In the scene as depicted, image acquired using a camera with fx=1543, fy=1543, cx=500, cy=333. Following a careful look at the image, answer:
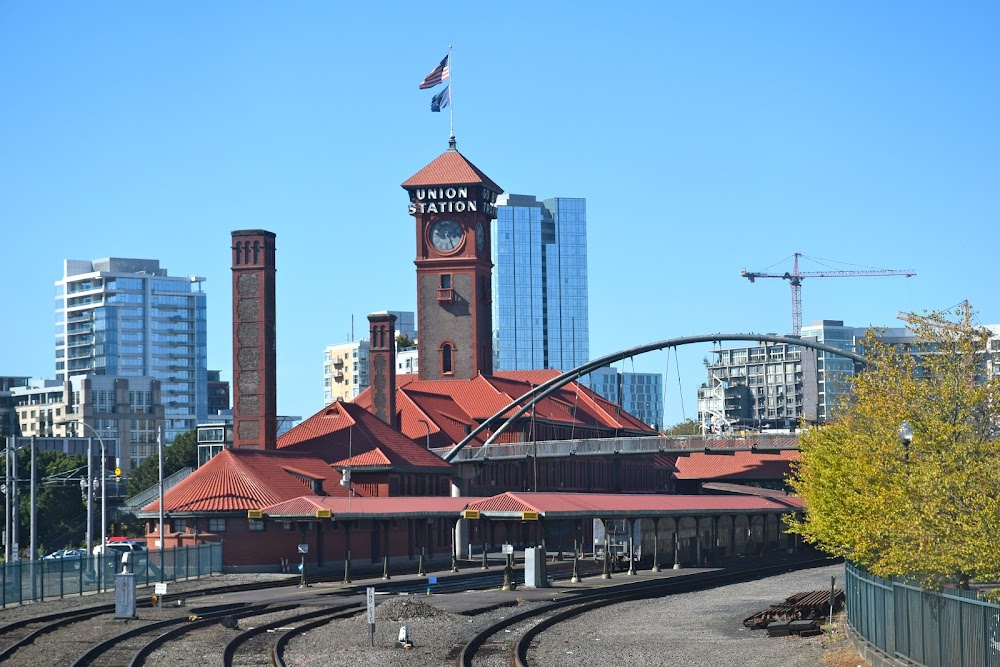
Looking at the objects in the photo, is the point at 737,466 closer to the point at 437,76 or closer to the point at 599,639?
the point at 437,76

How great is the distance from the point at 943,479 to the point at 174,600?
35962 mm

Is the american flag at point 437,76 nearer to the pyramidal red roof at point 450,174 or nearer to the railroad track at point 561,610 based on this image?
the pyramidal red roof at point 450,174

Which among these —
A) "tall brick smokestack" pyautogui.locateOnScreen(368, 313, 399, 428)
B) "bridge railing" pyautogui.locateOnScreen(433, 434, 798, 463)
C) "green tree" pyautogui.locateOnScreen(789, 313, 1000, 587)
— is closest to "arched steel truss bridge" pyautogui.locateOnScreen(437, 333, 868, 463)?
"bridge railing" pyautogui.locateOnScreen(433, 434, 798, 463)

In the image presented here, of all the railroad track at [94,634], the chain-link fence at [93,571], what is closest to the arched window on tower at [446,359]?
the chain-link fence at [93,571]

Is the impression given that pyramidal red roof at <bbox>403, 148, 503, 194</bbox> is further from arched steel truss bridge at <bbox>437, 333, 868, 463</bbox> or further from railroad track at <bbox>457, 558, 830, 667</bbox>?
railroad track at <bbox>457, 558, 830, 667</bbox>

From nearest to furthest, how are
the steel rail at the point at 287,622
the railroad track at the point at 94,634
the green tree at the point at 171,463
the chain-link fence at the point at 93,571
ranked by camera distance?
the railroad track at the point at 94,634 → the steel rail at the point at 287,622 → the chain-link fence at the point at 93,571 → the green tree at the point at 171,463

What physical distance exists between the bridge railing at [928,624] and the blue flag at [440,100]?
93.1 meters

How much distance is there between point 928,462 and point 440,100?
323 ft

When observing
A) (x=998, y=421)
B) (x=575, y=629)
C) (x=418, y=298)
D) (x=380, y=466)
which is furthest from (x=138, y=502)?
(x=998, y=421)

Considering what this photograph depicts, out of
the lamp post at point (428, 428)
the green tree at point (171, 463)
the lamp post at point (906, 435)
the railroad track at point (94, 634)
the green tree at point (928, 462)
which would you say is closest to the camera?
the green tree at point (928, 462)

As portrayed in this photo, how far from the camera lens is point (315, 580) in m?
74.4

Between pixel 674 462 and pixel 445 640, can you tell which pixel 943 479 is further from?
pixel 674 462

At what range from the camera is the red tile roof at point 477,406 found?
121562mm

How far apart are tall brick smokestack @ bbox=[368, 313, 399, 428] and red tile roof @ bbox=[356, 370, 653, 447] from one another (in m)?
3.60
